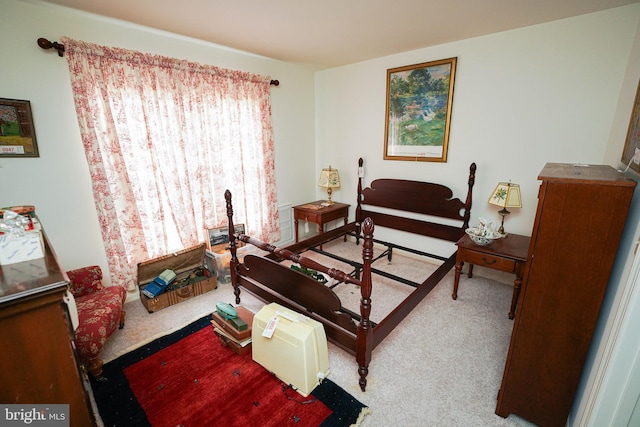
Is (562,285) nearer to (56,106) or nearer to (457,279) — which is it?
(457,279)

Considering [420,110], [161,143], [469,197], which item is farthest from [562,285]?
[161,143]

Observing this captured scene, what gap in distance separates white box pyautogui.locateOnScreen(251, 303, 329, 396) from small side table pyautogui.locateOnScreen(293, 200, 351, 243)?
1.94 metres

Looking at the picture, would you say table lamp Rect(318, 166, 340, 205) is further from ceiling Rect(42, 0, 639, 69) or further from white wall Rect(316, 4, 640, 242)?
ceiling Rect(42, 0, 639, 69)

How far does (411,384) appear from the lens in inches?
71.6

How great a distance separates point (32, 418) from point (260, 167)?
2975 mm

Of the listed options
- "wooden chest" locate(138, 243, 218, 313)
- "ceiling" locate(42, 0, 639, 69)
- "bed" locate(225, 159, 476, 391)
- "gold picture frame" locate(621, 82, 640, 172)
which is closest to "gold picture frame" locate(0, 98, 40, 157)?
"ceiling" locate(42, 0, 639, 69)

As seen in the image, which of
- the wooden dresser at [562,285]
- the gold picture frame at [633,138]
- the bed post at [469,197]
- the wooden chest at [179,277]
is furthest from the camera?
the bed post at [469,197]

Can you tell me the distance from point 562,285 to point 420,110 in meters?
2.49

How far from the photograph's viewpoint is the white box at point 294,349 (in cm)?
167

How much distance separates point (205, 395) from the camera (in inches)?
68.4

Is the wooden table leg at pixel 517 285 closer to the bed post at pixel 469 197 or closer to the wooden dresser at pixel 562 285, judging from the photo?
the bed post at pixel 469 197

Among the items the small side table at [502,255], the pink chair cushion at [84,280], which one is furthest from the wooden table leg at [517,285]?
the pink chair cushion at [84,280]

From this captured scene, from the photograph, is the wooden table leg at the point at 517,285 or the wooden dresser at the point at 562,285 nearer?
the wooden dresser at the point at 562,285

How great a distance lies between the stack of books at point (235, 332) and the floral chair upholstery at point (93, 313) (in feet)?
2.42
